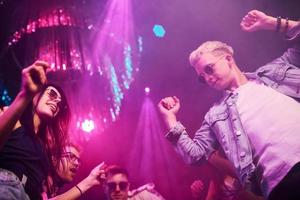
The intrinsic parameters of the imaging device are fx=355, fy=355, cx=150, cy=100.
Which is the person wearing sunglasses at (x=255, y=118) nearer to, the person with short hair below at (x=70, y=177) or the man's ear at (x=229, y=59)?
the man's ear at (x=229, y=59)

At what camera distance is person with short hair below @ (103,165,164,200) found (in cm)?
433

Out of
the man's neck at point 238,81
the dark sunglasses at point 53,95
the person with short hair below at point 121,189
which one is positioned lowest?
the person with short hair below at point 121,189

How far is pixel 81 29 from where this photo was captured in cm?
358

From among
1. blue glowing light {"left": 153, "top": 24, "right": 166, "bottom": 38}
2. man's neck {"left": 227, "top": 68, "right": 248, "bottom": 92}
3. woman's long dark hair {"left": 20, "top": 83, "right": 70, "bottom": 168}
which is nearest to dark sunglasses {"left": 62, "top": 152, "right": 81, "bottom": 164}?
woman's long dark hair {"left": 20, "top": 83, "right": 70, "bottom": 168}

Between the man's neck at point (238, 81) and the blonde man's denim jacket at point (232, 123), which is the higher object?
the man's neck at point (238, 81)

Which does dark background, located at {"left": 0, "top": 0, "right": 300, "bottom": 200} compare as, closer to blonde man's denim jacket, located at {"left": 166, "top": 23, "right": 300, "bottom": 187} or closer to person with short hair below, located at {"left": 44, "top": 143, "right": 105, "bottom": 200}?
blonde man's denim jacket, located at {"left": 166, "top": 23, "right": 300, "bottom": 187}

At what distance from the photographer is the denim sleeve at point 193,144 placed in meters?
3.12

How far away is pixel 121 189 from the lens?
4.35 m

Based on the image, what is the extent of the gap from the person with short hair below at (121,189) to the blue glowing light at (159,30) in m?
1.74

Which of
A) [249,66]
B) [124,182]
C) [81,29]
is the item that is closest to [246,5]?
[249,66]

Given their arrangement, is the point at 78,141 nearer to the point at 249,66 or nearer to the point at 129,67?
the point at 129,67

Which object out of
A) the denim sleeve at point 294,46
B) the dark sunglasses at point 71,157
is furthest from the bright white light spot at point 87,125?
the denim sleeve at point 294,46

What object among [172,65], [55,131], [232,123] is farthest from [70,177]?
[232,123]

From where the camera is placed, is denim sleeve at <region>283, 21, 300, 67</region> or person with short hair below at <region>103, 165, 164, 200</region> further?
person with short hair below at <region>103, 165, 164, 200</region>
